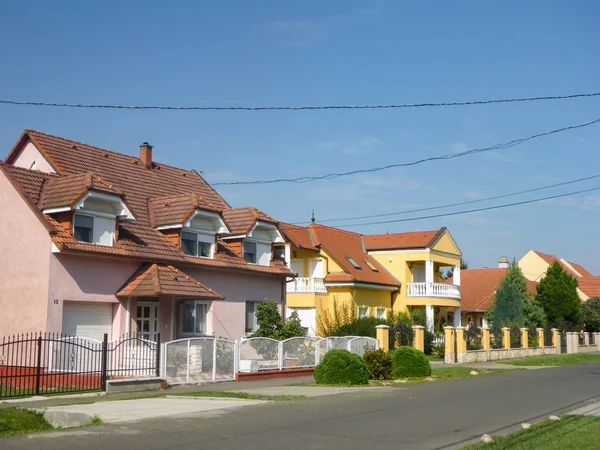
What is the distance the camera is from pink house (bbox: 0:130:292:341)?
22.1 m

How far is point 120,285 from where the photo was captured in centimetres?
2394

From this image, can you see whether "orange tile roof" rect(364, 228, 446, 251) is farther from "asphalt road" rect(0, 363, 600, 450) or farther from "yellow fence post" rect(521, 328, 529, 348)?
"asphalt road" rect(0, 363, 600, 450)

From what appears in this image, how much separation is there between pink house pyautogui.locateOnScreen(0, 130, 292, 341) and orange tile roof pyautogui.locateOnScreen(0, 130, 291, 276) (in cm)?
5

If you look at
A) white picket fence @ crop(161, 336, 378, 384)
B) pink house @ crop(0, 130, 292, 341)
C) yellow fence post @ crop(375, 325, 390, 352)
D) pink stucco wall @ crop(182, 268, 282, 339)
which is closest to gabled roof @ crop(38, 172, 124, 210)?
pink house @ crop(0, 130, 292, 341)

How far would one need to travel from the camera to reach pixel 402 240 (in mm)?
47469

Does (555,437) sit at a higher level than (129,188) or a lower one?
lower

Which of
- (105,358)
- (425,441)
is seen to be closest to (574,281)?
(105,358)

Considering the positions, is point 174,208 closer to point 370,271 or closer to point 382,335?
point 382,335

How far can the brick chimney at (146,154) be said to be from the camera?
3088 cm

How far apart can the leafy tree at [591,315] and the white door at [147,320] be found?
132ft

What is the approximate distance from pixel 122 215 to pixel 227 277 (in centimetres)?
605

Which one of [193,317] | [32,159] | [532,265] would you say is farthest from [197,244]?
[532,265]

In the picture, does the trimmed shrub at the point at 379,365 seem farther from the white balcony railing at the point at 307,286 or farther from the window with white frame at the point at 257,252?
the white balcony railing at the point at 307,286

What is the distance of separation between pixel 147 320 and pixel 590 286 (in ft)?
180
